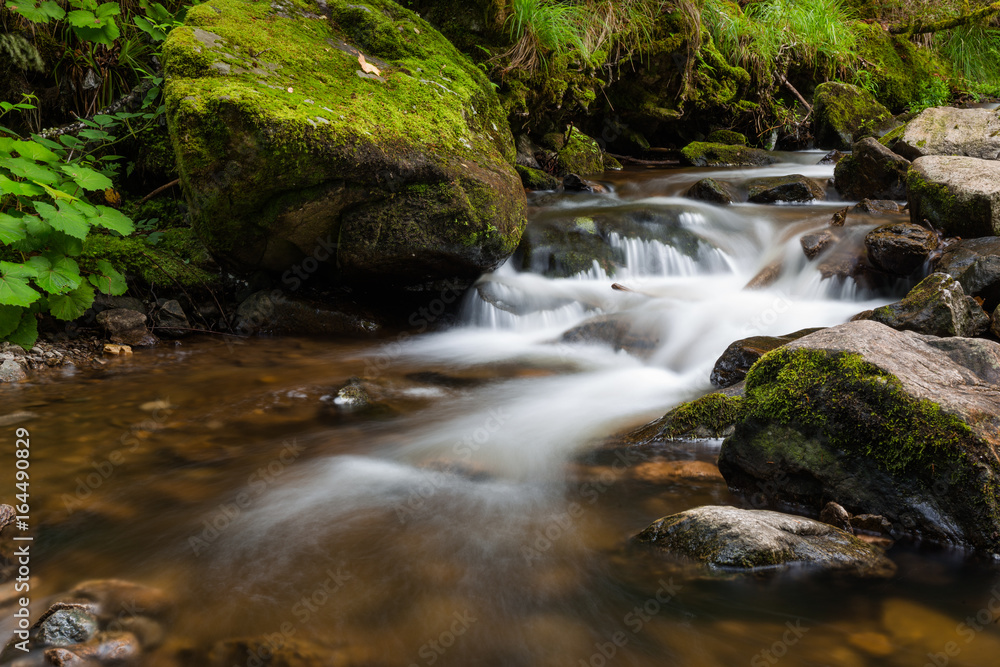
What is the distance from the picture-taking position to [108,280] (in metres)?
4.69

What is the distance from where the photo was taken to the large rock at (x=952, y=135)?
24.5 feet

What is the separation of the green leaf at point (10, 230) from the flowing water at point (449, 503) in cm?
96

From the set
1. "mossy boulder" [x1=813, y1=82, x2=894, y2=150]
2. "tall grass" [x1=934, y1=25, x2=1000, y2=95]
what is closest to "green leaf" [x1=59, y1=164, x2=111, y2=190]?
"mossy boulder" [x1=813, y1=82, x2=894, y2=150]

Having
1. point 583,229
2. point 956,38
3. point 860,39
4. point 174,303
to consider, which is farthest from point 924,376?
point 956,38

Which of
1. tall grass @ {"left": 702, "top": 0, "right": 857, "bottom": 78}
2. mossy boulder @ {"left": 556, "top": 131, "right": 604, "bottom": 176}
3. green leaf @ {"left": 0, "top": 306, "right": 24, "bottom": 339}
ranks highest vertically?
tall grass @ {"left": 702, "top": 0, "right": 857, "bottom": 78}

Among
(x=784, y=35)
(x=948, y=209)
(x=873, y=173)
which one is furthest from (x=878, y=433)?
(x=784, y=35)

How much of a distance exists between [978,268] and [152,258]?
21.3 feet

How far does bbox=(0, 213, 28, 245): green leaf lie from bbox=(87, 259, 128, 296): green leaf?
0.67 meters

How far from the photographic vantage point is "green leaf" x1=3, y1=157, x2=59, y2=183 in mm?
4051

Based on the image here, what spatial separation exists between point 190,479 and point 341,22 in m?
4.51

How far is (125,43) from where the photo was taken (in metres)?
5.96

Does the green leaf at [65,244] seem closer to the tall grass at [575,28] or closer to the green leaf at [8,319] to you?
the green leaf at [8,319]

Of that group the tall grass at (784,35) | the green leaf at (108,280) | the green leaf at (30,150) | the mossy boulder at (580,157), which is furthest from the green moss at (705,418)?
the tall grass at (784,35)

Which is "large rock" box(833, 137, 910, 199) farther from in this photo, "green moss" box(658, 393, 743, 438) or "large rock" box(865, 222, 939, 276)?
"green moss" box(658, 393, 743, 438)
